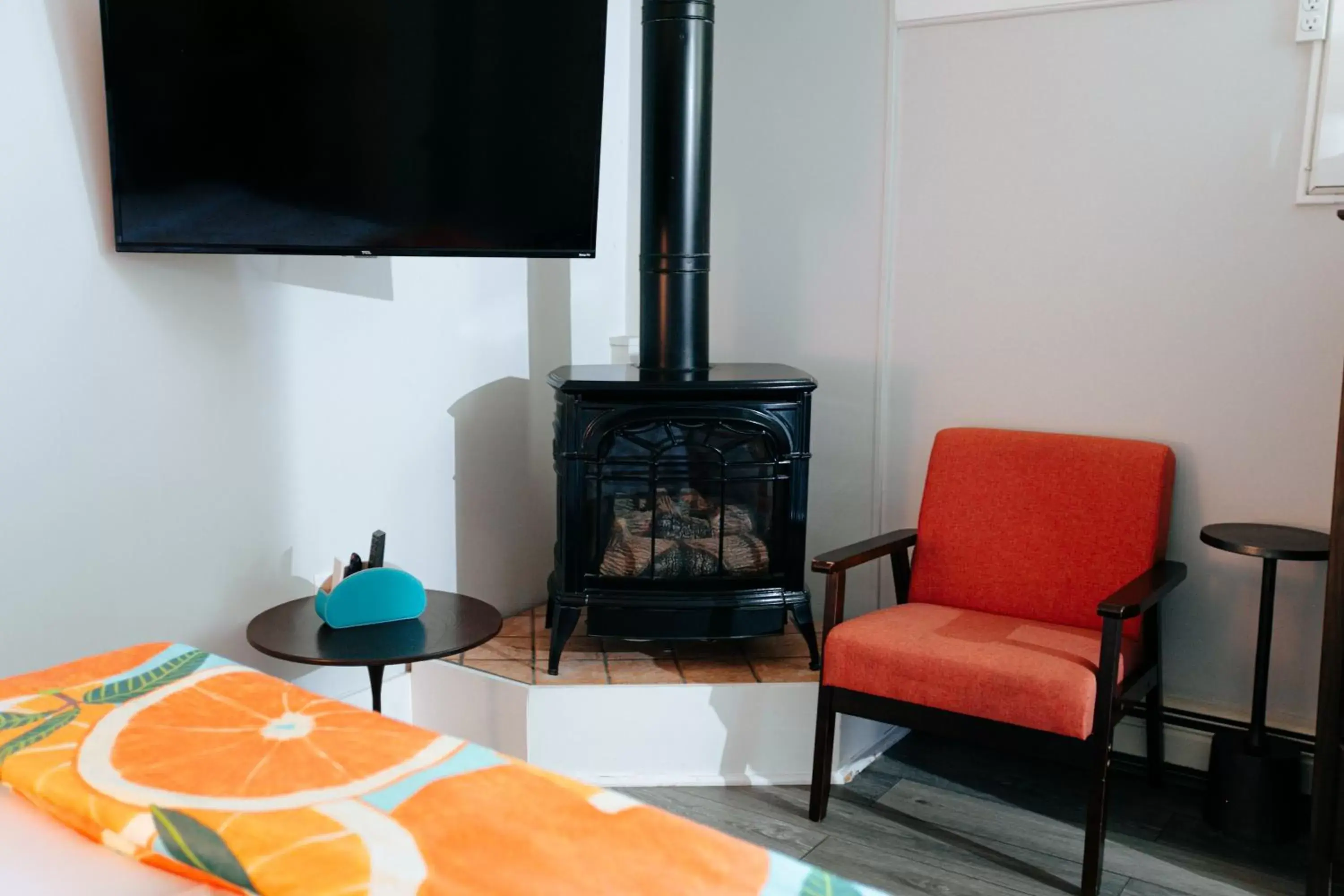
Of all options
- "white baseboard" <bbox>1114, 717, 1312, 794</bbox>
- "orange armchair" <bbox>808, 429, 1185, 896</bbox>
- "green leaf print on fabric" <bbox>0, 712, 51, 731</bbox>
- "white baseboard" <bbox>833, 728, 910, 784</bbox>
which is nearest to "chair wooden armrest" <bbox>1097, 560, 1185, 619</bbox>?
"orange armchair" <bbox>808, 429, 1185, 896</bbox>

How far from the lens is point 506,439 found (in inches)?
135

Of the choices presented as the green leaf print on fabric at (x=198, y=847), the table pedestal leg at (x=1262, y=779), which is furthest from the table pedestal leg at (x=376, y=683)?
the table pedestal leg at (x=1262, y=779)

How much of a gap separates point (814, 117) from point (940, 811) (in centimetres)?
192

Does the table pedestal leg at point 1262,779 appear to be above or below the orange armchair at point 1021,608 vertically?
below

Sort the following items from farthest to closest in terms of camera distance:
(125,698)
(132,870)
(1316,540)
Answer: (1316,540) → (125,698) → (132,870)

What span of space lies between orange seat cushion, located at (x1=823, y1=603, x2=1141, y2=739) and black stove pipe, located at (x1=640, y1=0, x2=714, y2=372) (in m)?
0.88

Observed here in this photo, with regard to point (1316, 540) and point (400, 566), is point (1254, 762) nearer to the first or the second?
point (1316, 540)

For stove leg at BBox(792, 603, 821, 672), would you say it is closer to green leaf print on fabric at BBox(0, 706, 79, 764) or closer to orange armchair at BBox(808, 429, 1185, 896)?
orange armchair at BBox(808, 429, 1185, 896)

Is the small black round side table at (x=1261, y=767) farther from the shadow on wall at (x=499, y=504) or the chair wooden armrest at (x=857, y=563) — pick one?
the shadow on wall at (x=499, y=504)

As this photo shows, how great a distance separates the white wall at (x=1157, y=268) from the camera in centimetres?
A: 274

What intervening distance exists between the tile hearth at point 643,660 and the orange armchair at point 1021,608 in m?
0.30

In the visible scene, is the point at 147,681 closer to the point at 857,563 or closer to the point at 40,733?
the point at 40,733

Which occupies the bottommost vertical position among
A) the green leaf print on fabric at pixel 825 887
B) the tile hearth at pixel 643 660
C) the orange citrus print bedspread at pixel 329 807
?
the tile hearth at pixel 643 660

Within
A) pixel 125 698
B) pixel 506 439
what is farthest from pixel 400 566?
pixel 125 698
